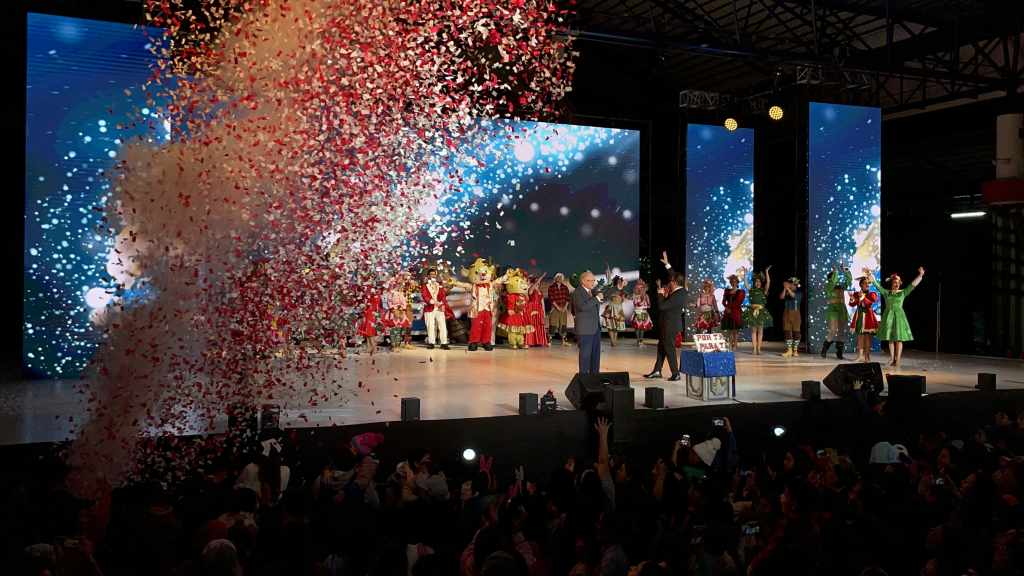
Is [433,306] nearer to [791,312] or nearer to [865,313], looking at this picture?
[791,312]

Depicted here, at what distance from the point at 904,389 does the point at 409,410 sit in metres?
4.88

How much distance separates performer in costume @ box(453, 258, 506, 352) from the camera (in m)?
14.2

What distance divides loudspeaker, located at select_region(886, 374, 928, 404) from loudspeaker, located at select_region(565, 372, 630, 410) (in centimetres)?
272

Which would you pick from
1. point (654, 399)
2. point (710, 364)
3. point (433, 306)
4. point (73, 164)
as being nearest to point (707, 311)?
point (433, 306)

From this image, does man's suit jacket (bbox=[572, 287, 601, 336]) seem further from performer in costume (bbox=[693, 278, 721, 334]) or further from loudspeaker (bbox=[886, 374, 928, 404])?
performer in costume (bbox=[693, 278, 721, 334])

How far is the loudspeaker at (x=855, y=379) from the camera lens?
859 cm

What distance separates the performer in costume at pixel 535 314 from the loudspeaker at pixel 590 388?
7066mm

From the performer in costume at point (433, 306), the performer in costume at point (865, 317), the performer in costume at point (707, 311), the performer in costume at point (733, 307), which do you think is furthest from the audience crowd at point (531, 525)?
the performer in costume at point (707, 311)

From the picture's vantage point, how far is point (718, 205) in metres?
16.9

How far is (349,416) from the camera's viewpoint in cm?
721

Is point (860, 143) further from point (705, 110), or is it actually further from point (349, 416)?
point (349, 416)

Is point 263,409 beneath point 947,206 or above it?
beneath

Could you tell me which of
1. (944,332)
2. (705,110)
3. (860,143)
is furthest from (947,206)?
(705,110)

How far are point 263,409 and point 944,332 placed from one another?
15.2 meters
